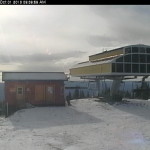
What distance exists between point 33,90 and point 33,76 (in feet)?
6.08

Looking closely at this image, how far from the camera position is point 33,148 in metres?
12.0

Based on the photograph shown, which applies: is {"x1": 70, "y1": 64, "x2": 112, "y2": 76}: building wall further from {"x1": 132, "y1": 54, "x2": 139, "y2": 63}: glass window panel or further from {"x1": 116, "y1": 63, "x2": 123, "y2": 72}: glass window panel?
{"x1": 132, "y1": 54, "x2": 139, "y2": 63}: glass window panel

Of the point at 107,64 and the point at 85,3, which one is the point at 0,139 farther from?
the point at 107,64

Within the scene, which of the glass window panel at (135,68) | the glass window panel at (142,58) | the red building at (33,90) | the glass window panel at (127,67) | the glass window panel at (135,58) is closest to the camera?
the red building at (33,90)

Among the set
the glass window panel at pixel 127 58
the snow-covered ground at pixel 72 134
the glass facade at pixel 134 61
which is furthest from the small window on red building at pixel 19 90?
the glass window panel at pixel 127 58

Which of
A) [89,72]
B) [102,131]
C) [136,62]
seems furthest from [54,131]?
[89,72]

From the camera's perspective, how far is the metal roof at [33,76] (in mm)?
30859

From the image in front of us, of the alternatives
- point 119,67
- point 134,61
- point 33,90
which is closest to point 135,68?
point 134,61

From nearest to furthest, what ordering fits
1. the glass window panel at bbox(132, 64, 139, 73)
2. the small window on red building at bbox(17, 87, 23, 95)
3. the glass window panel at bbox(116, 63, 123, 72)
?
1. the small window on red building at bbox(17, 87, 23, 95)
2. the glass window panel at bbox(116, 63, 123, 72)
3. the glass window panel at bbox(132, 64, 139, 73)

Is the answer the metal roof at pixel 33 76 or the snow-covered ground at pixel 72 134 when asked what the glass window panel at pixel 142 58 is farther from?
the snow-covered ground at pixel 72 134

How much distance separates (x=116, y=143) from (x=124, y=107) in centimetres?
1575

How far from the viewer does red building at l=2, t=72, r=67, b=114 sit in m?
30.0

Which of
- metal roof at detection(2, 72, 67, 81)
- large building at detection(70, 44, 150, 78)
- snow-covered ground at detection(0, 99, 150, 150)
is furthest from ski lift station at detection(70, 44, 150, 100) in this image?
snow-covered ground at detection(0, 99, 150, 150)

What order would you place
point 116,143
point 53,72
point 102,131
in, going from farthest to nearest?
point 53,72 < point 102,131 < point 116,143
